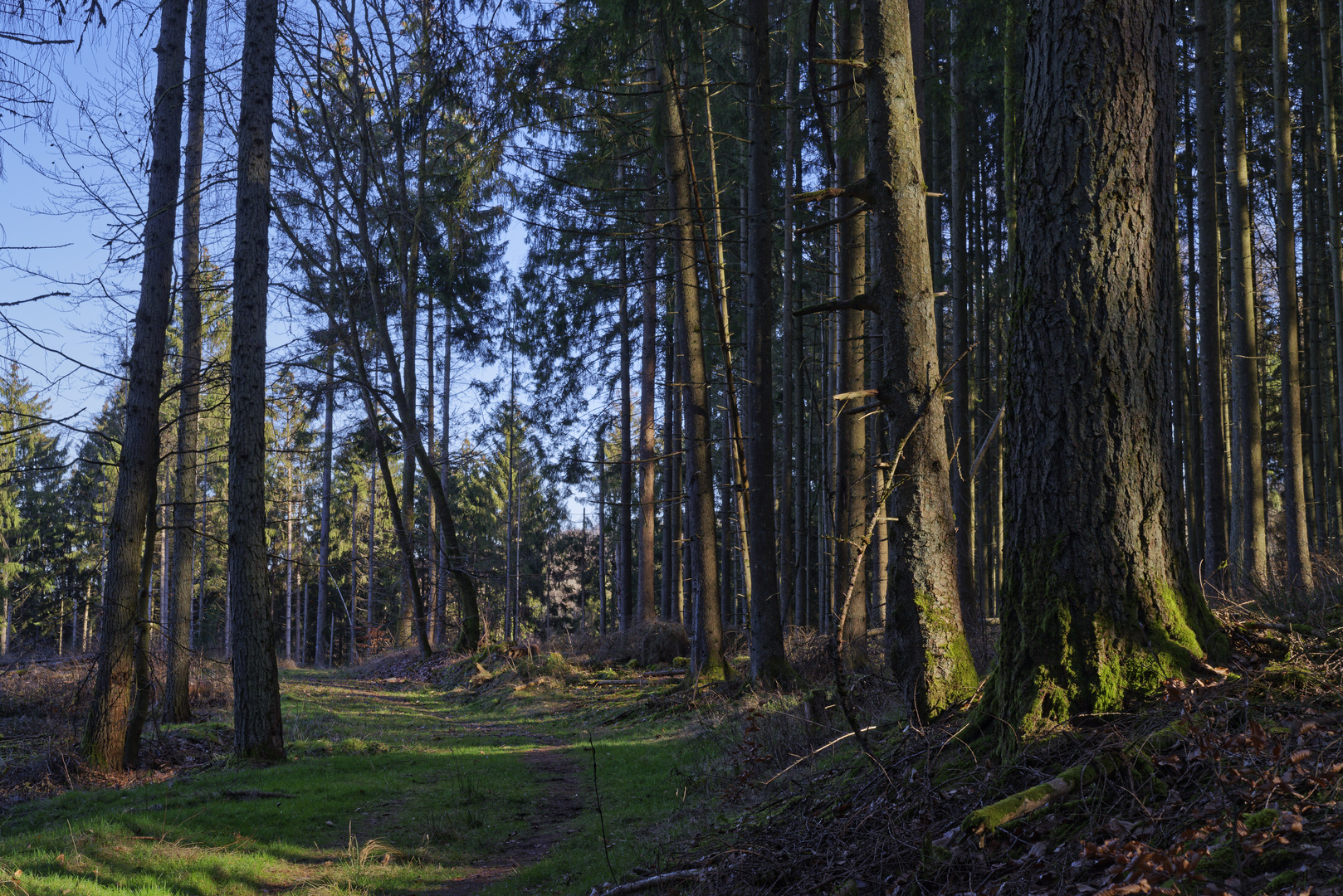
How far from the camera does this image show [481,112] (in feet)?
34.0

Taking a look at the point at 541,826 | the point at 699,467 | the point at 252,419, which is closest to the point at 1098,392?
the point at 541,826

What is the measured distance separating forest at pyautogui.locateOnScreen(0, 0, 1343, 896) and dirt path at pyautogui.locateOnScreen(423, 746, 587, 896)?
0.19 ft

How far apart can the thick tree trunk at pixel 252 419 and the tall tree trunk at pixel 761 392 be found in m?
5.63

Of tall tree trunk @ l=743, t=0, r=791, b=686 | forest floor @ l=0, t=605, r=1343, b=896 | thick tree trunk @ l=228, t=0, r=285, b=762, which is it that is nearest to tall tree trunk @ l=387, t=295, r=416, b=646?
forest floor @ l=0, t=605, r=1343, b=896

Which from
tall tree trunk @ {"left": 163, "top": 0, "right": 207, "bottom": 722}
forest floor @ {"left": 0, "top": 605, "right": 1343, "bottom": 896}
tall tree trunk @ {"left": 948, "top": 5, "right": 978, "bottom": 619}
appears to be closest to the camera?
forest floor @ {"left": 0, "top": 605, "right": 1343, "bottom": 896}

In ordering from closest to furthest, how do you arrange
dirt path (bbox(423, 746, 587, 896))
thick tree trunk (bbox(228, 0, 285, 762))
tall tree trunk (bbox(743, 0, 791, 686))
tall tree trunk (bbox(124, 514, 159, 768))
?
dirt path (bbox(423, 746, 587, 896)) → tall tree trunk (bbox(124, 514, 159, 768)) → thick tree trunk (bbox(228, 0, 285, 762)) → tall tree trunk (bbox(743, 0, 791, 686))

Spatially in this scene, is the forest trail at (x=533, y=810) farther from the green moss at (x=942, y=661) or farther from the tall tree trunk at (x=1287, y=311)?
the tall tree trunk at (x=1287, y=311)

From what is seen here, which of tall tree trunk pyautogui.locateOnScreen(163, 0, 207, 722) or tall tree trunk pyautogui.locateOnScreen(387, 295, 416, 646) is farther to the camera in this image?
tall tree trunk pyautogui.locateOnScreen(387, 295, 416, 646)

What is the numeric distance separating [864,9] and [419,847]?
731 cm

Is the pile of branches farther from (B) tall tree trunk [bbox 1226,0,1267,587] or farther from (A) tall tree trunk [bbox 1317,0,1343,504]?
(A) tall tree trunk [bbox 1317,0,1343,504]

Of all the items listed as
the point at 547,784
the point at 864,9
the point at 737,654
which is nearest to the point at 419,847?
the point at 547,784

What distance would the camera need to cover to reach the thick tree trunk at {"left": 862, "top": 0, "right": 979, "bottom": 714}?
208 inches

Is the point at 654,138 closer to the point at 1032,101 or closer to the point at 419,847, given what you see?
the point at 1032,101

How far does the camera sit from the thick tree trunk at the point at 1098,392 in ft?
12.1
